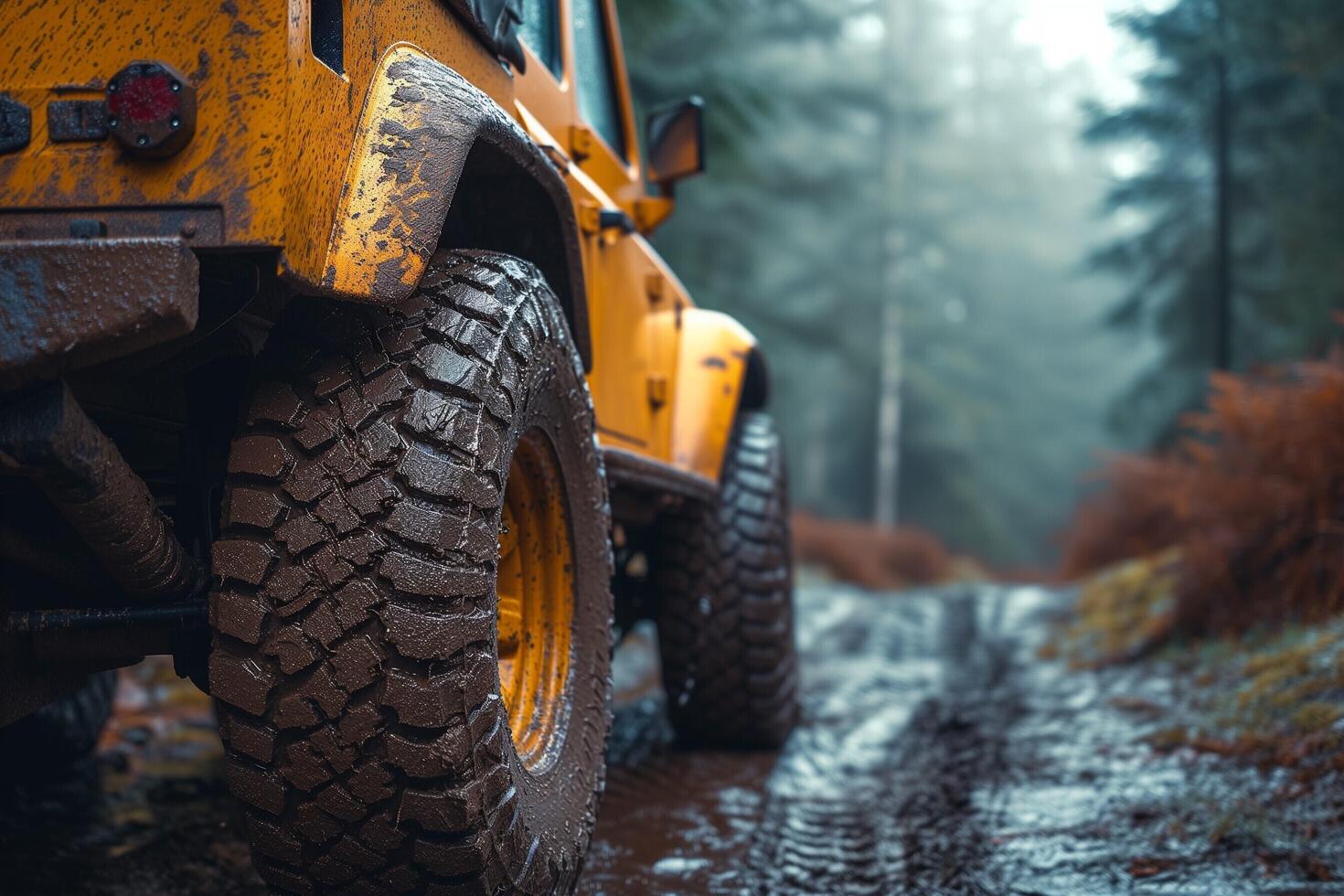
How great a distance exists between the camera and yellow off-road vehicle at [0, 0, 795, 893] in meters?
1.50

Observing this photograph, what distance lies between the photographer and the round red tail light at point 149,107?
149 cm

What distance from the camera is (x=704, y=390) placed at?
3.90m

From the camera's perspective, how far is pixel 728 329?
4.19m

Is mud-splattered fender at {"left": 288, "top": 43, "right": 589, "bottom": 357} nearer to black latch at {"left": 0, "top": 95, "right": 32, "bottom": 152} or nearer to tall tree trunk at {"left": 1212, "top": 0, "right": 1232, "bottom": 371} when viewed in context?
black latch at {"left": 0, "top": 95, "right": 32, "bottom": 152}

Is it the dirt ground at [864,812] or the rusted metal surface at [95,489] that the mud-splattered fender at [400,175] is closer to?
the rusted metal surface at [95,489]

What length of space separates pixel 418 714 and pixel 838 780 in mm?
2383

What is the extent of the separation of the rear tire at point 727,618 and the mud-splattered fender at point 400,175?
2.26 m

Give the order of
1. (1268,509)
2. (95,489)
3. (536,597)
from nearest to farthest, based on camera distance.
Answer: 1. (95,489)
2. (536,597)
3. (1268,509)

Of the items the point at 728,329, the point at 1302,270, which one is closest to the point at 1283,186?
the point at 1302,270

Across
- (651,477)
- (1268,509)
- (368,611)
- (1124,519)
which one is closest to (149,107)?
(368,611)

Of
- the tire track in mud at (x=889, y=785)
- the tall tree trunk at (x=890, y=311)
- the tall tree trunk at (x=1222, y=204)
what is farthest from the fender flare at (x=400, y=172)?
the tall tree trunk at (x=890, y=311)

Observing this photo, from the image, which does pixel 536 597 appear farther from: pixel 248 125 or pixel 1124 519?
pixel 1124 519

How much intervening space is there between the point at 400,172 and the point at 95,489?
624 mm

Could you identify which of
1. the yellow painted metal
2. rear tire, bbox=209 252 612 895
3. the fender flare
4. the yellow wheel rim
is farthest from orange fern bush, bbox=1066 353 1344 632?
the yellow painted metal
